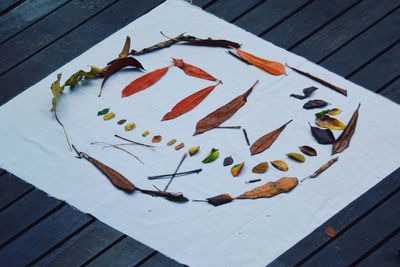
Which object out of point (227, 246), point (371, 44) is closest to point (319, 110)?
point (371, 44)

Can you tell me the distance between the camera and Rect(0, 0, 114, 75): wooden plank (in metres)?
3.32

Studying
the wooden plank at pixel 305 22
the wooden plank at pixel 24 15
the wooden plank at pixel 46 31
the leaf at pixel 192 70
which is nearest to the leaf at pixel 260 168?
the leaf at pixel 192 70

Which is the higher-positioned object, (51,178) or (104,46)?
(104,46)

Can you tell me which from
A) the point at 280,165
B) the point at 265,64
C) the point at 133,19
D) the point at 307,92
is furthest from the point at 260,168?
the point at 133,19

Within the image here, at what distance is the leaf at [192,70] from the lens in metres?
3.09

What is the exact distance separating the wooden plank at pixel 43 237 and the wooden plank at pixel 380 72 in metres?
0.82

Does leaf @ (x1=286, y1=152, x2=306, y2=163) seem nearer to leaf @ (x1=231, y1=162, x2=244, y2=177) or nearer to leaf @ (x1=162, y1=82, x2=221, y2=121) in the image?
leaf @ (x1=231, y1=162, x2=244, y2=177)

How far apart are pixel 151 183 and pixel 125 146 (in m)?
0.17

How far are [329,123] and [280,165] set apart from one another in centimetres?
20

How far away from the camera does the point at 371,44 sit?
10.3 feet

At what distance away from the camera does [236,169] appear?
2.78 m

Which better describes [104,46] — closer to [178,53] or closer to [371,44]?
[178,53]

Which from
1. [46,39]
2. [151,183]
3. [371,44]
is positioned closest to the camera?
[151,183]

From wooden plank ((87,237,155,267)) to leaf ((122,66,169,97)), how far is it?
1.86ft
